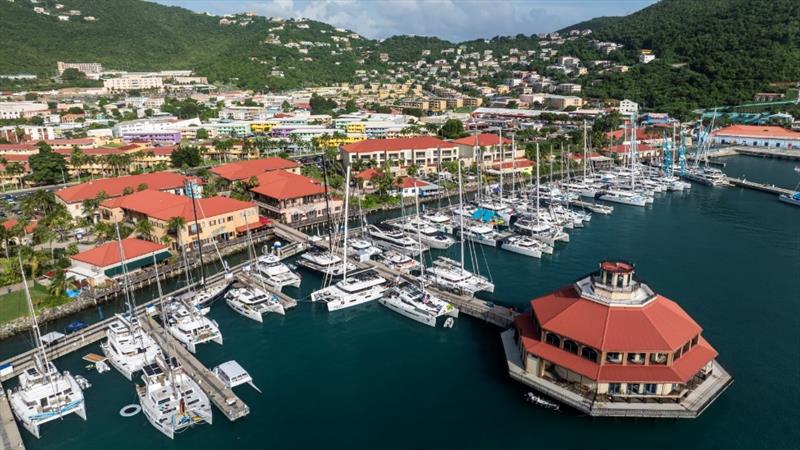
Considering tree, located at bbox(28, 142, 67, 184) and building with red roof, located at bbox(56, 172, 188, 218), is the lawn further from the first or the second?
tree, located at bbox(28, 142, 67, 184)

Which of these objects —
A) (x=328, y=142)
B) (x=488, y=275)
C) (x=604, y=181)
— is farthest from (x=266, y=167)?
(x=604, y=181)

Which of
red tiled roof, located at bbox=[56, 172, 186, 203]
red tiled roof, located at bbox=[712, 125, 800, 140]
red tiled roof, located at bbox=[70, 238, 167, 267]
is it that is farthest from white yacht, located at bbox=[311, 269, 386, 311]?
→ red tiled roof, located at bbox=[712, 125, 800, 140]

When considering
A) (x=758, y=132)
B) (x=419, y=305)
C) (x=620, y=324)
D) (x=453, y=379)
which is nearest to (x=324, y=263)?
(x=419, y=305)

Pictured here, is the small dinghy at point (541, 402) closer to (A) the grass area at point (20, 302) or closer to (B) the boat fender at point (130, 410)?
(B) the boat fender at point (130, 410)

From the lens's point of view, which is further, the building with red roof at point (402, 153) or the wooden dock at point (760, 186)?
the building with red roof at point (402, 153)

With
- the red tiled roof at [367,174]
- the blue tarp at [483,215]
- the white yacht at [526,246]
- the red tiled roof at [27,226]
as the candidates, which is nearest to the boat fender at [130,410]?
the red tiled roof at [27,226]
